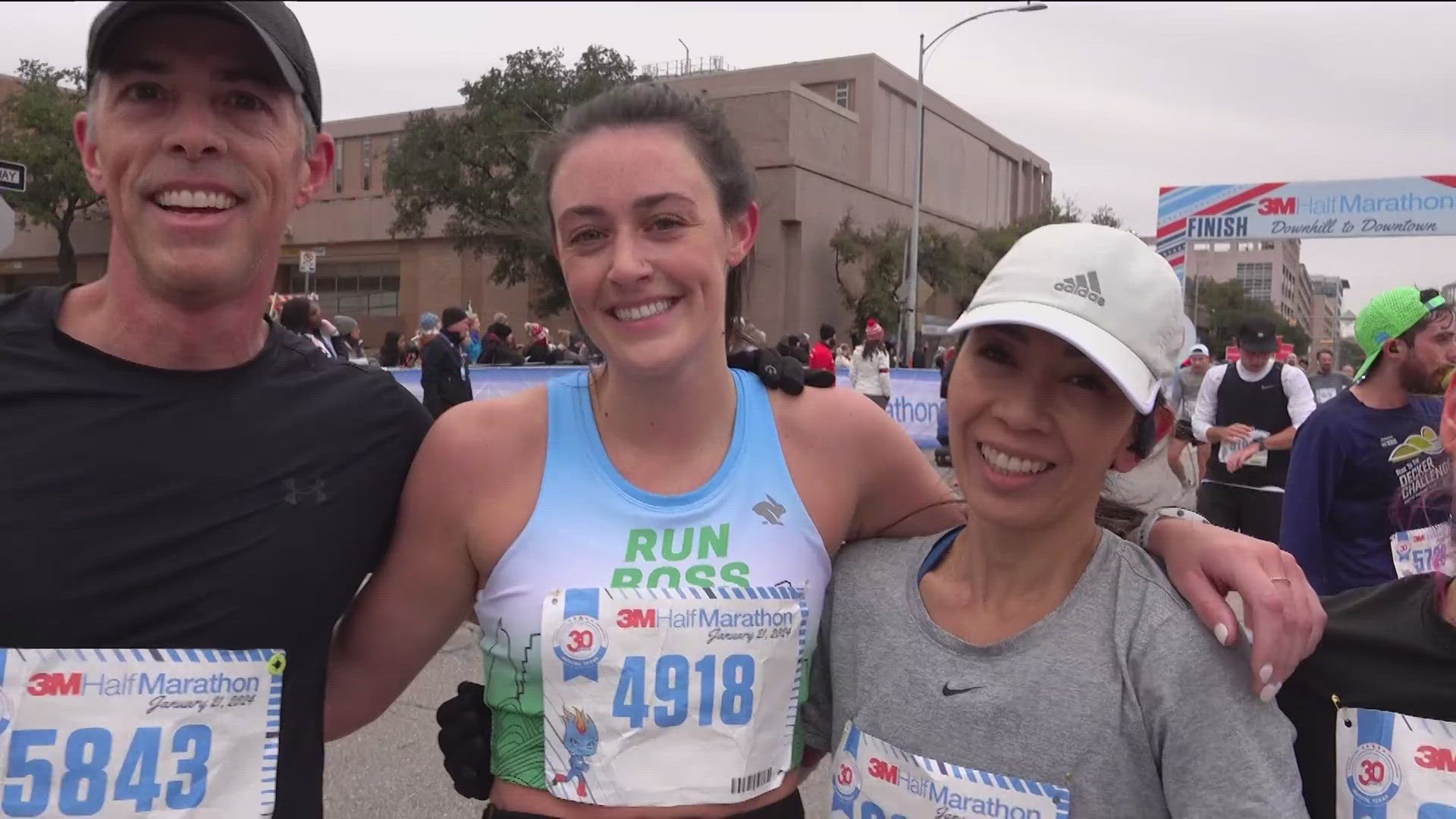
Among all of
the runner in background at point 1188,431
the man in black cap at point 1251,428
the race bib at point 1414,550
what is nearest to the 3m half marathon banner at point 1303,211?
the runner in background at point 1188,431

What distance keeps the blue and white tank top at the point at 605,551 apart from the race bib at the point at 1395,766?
829 millimetres

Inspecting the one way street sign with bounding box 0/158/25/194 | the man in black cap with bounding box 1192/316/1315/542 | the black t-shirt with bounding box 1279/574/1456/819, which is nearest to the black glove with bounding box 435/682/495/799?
the black t-shirt with bounding box 1279/574/1456/819

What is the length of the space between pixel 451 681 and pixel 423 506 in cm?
350

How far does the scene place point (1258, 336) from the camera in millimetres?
6695

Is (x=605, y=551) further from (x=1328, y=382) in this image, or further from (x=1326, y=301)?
(x=1326, y=301)

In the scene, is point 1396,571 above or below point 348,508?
below

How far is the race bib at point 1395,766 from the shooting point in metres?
1.44

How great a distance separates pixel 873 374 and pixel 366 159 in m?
41.8

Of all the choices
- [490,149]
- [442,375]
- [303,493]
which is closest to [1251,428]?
[303,493]

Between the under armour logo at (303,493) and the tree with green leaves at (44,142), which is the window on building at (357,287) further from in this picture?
the under armour logo at (303,493)

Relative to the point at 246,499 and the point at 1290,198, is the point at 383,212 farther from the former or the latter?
the point at 246,499

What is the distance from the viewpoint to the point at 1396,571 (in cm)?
391

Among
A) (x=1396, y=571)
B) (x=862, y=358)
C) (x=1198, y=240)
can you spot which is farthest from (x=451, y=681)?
(x=1198, y=240)

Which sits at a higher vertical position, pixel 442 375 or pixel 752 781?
pixel 442 375
